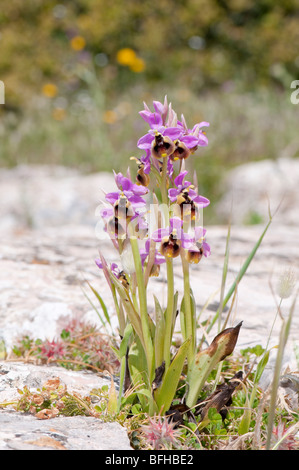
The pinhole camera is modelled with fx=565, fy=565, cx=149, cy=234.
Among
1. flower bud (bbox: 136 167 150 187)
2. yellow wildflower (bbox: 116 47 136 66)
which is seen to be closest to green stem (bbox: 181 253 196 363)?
flower bud (bbox: 136 167 150 187)

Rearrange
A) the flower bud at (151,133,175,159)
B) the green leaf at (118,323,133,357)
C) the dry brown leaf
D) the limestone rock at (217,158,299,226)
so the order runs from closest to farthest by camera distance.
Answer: the dry brown leaf
the flower bud at (151,133,175,159)
the green leaf at (118,323,133,357)
the limestone rock at (217,158,299,226)

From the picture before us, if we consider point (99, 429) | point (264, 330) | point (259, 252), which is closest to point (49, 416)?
point (99, 429)

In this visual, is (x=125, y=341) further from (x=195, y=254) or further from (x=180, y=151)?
(x=180, y=151)

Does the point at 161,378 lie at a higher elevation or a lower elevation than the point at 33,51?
lower

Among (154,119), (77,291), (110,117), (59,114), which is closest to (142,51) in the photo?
(59,114)

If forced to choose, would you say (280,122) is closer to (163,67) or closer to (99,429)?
(163,67)

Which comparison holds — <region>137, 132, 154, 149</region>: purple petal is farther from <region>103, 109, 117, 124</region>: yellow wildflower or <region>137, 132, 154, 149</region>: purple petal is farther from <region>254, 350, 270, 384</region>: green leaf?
<region>103, 109, 117, 124</region>: yellow wildflower

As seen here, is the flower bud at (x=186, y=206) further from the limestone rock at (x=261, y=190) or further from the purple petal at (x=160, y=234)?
the limestone rock at (x=261, y=190)

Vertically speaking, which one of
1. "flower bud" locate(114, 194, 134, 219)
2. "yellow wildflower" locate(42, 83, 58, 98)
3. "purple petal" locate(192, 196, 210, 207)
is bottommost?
Result: "flower bud" locate(114, 194, 134, 219)
